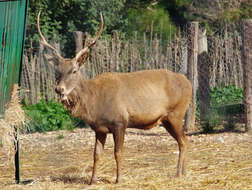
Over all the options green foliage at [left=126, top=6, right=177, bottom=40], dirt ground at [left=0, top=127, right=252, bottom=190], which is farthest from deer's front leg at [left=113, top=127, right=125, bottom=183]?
green foliage at [left=126, top=6, right=177, bottom=40]

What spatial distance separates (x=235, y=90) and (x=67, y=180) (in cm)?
568

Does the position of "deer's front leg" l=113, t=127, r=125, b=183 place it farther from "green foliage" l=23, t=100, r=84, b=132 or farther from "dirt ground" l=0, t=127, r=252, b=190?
"green foliage" l=23, t=100, r=84, b=132

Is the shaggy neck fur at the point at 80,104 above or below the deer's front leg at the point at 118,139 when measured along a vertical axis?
above

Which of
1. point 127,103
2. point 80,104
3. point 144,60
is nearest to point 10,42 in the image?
point 80,104

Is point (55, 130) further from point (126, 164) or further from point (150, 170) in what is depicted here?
point (150, 170)

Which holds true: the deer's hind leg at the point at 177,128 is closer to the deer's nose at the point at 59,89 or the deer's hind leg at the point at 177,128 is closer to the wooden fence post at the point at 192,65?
the deer's nose at the point at 59,89

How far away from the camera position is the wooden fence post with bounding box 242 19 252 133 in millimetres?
9797

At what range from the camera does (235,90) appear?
1148 centimetres

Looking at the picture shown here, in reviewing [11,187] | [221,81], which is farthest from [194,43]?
[11,187]

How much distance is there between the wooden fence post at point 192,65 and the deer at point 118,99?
3.06 metres

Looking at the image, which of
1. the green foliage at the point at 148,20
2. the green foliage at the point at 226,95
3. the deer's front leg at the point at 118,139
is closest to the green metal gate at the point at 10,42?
the deer's front leg at the point at 118,139

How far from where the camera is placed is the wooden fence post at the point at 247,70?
386 inches

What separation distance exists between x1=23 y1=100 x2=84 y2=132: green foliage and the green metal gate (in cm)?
452

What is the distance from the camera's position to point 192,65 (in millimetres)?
10516
